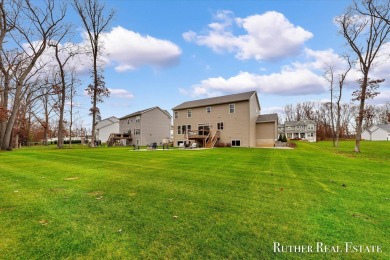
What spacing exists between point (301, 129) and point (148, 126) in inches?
1802

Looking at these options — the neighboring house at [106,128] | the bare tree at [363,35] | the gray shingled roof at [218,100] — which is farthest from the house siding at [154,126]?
the bare tree at [363,35]

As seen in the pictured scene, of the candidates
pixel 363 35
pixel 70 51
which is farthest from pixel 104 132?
pixel 363 35

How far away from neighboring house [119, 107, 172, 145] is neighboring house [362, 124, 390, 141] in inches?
2456

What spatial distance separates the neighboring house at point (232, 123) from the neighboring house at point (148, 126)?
10016 millimetres

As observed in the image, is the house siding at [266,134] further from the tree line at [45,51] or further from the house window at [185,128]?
the tree line at [45,51]

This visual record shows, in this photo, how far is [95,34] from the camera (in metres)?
27.0

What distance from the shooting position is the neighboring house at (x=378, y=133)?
6014 centimetres

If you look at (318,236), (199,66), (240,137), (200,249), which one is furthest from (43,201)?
(240,137)

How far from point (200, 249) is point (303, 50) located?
21.1m

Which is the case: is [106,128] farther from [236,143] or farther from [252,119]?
[252,119]

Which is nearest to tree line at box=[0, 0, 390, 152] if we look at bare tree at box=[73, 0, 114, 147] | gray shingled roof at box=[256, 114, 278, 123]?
bare tree at box=[73, 0, 114, 147]

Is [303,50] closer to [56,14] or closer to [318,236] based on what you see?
[318,236]

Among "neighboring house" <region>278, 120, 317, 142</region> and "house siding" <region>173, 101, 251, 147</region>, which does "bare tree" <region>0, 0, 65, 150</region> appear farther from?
"neighboring house" <region>278, 120, 317, 142</region>

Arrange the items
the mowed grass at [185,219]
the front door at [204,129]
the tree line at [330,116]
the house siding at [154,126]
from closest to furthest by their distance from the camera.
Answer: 1. the mowed grass at [185,219]
2. the front door at [204,129]
3. the house siding at [154,126]
4. the tree line at [330,116]
